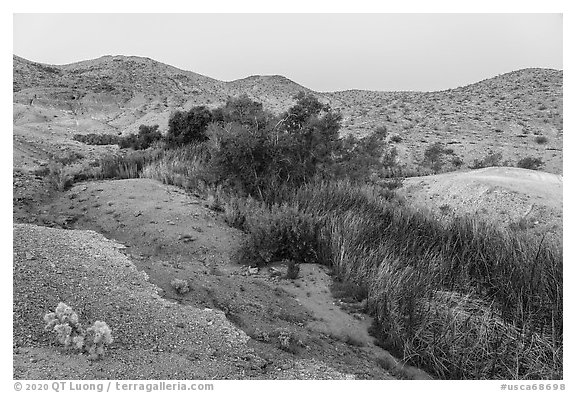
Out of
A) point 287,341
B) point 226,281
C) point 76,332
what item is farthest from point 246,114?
point 76,332

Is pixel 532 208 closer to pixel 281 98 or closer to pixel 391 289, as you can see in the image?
pixel 391 289

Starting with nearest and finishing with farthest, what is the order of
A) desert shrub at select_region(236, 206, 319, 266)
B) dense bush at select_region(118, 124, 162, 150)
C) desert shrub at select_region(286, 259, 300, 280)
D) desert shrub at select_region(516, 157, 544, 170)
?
1. desert shrub at select_region(286, 259, 300, 280)
2. desert shrub at select_region(236, 206, 319, 266)
3. dense bush at select_region(118, 124, 162, 150)
4. desert shrub at select_region(516, 157, 544, 170)

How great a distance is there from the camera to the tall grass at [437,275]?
196 inches

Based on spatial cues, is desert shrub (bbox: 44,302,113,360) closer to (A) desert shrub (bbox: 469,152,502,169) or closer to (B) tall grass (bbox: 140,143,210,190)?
(B) tall grass (bbox: 140,143,210,190)

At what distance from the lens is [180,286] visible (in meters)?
5.59

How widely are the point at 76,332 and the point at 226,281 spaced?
2.33 m

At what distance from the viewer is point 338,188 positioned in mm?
9812

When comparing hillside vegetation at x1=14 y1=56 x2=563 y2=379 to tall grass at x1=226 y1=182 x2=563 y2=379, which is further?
hillside vegetation at x1=14 y1=56 x2=563 y2=379

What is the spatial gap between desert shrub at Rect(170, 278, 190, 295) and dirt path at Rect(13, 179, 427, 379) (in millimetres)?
45

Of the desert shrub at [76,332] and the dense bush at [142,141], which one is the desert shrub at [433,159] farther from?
the desert shrub at [76,332]

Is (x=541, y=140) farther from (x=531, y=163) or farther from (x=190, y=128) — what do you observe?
(x=190, y=128)

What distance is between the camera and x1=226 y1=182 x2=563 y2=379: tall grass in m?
4.97

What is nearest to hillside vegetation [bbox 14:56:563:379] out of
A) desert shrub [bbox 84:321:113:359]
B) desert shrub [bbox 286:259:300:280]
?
desert shrub [bbox 286:259:300:280]

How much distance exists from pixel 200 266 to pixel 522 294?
4196 mm
